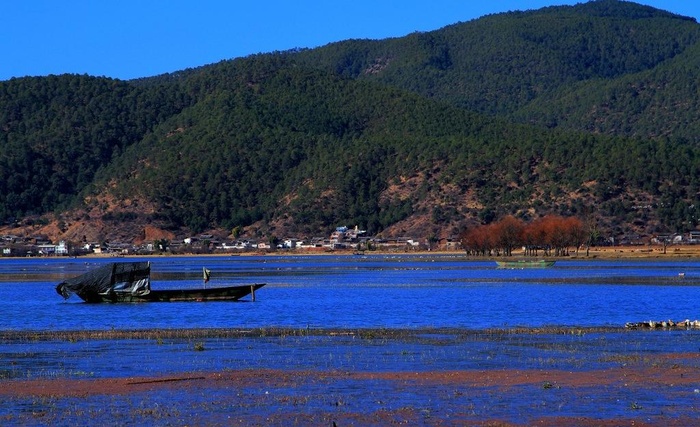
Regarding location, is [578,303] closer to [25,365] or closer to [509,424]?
[25,365]

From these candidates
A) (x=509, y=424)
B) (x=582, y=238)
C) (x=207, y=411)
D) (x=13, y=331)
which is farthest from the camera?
(x=582, y=238)

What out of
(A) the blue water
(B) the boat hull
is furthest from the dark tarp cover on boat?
(A) the blue water

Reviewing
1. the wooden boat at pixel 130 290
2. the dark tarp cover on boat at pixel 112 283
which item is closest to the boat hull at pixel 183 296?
the wooden boat at pixel 130 290

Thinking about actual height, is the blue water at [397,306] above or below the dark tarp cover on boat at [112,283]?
below

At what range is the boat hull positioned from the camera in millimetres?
76438

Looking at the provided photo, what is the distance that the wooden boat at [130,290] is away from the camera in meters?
76.4

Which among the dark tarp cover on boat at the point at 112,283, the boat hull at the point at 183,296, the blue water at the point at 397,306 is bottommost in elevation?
the blue water at the point at 397,306

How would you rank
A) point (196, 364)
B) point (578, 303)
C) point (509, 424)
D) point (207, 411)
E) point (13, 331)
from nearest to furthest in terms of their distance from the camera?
point (509, 424)
point (207, 411)
point (196, 364)
point (13, 331)
point (578, 303)

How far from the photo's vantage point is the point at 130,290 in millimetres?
76375

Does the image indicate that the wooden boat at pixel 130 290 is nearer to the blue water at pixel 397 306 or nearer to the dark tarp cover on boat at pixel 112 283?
the dark tarp cover on boat at pixel 112 283

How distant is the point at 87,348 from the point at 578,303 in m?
35.6

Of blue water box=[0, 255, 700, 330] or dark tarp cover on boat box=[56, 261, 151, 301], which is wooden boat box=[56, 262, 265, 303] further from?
blue water box=[0, 255, 700, 330]

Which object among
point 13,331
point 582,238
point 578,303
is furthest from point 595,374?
point 582,238

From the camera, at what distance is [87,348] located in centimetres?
4331
